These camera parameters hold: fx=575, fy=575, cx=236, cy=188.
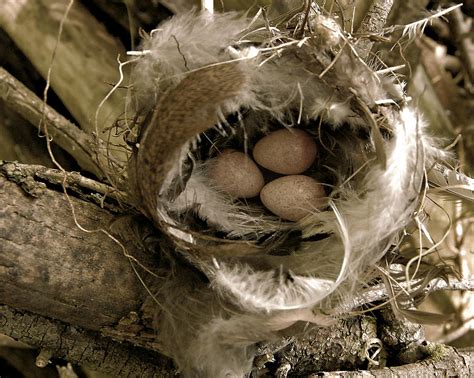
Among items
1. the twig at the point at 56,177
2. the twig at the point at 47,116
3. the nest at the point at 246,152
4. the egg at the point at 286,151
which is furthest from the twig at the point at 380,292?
the twig at the point at 47,116

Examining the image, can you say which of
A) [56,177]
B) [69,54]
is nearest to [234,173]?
[56,177]

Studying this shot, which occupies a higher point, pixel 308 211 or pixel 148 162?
pixel 148 162

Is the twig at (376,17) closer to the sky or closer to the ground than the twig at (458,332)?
closer to the sky

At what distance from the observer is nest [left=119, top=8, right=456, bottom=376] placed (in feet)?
1.62

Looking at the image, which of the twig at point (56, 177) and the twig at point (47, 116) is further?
the twig at point (47, 116)

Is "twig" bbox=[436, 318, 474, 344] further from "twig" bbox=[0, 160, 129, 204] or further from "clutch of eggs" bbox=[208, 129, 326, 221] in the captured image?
"twig" bbox=[0, 160, 129, 204]

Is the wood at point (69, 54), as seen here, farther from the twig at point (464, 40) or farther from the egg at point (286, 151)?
the twig at point (464, 40)

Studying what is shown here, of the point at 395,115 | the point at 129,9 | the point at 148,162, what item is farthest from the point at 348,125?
the point at 129,9

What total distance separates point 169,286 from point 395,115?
0.27 meters

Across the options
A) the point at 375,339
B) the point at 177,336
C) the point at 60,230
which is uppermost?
the point at 60,230

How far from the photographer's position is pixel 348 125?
568 mm

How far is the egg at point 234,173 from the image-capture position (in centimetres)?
58

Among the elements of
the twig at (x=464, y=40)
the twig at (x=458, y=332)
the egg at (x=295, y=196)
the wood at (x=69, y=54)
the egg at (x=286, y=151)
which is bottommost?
the twig at (x=458, y=332)

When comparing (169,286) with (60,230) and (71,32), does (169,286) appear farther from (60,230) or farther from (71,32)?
(71,32)
